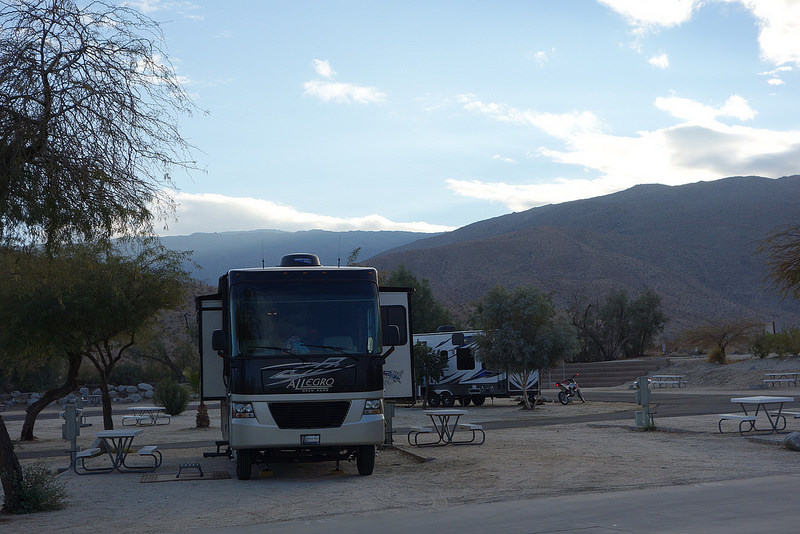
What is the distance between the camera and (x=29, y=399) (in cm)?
4712

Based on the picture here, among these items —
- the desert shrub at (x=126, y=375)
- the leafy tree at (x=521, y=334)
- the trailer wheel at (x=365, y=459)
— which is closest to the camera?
the trailer wheel at (x=365, y=459)

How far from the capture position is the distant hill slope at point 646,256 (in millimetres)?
88250

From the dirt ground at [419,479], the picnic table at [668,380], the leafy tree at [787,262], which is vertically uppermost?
the leafy tree at [787,262]

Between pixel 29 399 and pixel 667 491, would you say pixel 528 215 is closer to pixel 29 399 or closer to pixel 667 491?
pixel 29 399

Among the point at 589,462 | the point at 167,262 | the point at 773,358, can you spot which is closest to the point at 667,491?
the point at 589,462

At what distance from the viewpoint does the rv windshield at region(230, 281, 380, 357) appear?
12.6m

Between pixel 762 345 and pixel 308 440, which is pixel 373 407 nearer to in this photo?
pixel 308 440

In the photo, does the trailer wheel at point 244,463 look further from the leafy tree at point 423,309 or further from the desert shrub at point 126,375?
the desert shrub at point 126,375

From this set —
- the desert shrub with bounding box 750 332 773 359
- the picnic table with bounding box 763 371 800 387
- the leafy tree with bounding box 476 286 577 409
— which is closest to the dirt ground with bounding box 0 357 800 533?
the leafy tree with bounding box 476 286 577 409

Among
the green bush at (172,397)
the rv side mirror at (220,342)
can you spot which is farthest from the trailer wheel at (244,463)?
the green bush at (172,397)

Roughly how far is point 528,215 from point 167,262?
130 metres

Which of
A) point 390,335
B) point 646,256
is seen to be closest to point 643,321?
point 646,256

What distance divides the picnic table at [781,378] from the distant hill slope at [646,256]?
35996 mm

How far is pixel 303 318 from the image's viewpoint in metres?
12.8
